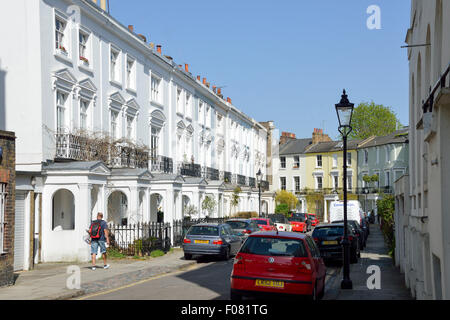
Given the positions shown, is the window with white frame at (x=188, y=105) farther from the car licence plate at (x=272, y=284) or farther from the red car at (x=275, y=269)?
the car licence plate at (x=272, y=284)

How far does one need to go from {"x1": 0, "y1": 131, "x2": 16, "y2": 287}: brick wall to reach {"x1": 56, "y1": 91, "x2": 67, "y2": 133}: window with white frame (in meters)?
8.28

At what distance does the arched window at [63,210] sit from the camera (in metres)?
23.6

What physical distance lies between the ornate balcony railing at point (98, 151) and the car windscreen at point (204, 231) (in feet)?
17.4

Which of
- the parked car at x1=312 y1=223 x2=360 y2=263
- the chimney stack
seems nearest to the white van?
the parked car at x1=312 y1=223 x2=360 y2=263

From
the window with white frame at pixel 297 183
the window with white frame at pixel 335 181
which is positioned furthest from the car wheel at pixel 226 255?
the window with white frame at pixel 297 183

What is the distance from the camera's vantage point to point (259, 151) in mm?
64250

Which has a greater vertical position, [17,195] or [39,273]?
[17,195]

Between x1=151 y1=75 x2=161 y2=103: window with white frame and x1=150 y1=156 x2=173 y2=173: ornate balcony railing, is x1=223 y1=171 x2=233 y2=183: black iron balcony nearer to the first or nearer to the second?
x1=150 y1=156 x2=173 y2=173: ornate balcony railing

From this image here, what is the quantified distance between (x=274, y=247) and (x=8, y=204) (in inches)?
282

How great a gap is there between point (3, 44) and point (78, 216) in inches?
280

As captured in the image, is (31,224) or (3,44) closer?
(31,224)

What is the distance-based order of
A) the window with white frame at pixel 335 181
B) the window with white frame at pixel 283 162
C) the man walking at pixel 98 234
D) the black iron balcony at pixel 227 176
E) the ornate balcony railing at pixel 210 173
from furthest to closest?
the window with white frame at pixel 283 162 → the window with white frame at pixel 335 181 → the black iron balcony at pixel 227 176 → the ornate balcony railing at pixel 210 173 → the man walking at pixel 98 234

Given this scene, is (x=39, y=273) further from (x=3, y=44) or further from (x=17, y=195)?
(x=3, y=44)
